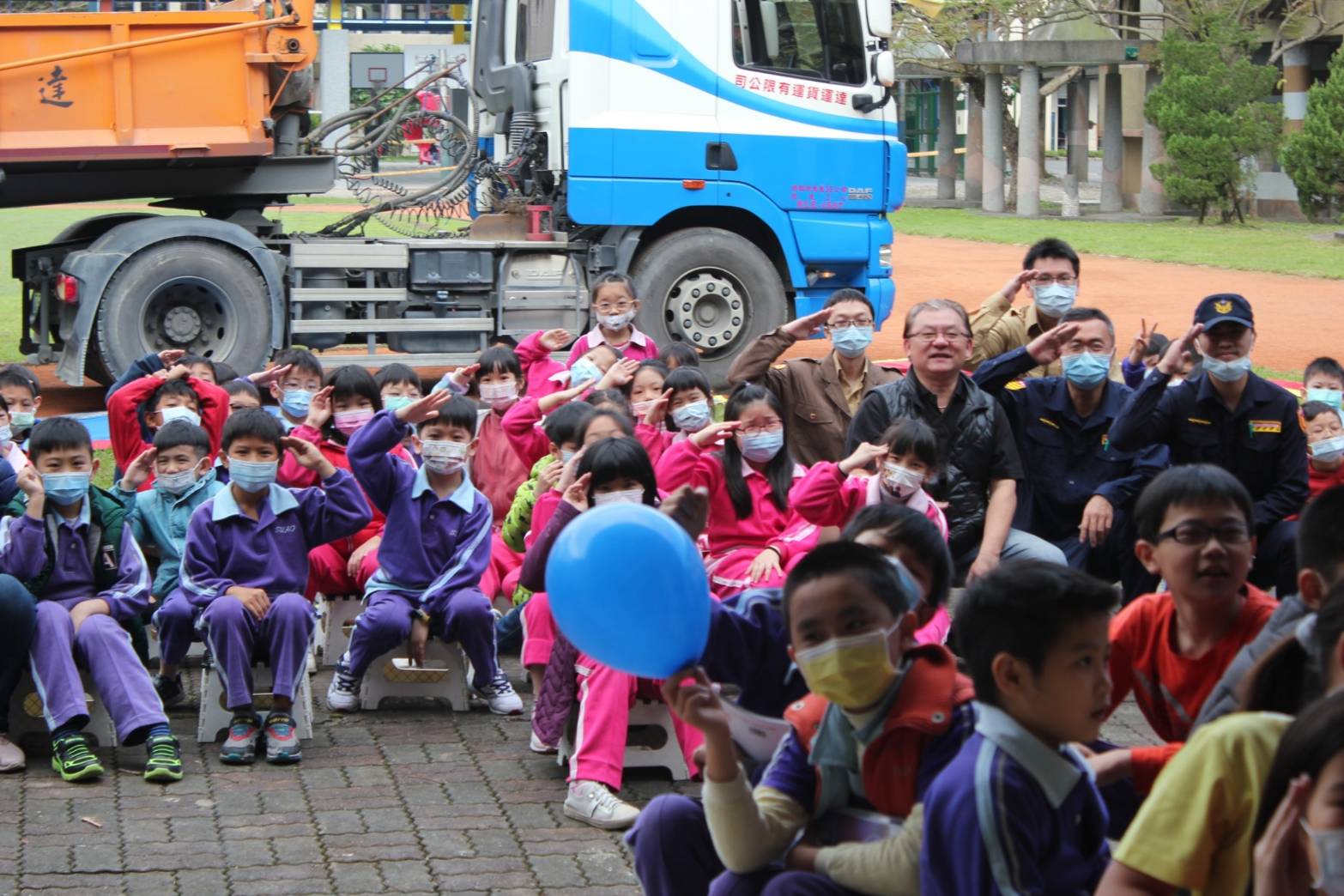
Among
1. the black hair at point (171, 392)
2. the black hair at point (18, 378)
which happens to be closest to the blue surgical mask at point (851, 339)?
the black hair at point (171, 392)

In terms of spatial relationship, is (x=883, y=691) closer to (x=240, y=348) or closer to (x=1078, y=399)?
(x=1078, y=399)

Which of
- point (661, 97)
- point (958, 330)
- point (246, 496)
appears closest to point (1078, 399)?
point (958, 330)

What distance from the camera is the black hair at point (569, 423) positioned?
6.19m

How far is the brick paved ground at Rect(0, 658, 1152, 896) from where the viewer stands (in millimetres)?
4852

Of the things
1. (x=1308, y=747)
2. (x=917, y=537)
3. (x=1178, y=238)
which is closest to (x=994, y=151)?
(x=1178, y=238)

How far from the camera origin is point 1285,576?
6.18 m

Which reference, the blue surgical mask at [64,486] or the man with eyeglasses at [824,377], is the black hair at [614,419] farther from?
the blue surgical mask at [64,486]

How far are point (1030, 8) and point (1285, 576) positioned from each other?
29542mm

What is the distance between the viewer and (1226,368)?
632 cm

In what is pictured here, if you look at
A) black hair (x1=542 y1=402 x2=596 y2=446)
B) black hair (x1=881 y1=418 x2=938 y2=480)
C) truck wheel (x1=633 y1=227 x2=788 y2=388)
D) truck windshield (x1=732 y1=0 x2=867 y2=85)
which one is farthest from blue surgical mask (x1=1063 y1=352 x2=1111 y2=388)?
truck windshield (x1=732 y1=0 x2=867 y2=85)

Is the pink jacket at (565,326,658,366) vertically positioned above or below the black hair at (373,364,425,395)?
above

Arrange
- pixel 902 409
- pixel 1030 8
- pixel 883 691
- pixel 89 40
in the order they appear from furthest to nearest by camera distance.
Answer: pixel 1030 8 < pixel 89 40 < pixel 902 409 < pixel 883 691

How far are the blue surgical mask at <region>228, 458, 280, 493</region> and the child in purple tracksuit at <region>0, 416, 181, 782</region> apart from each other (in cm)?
42

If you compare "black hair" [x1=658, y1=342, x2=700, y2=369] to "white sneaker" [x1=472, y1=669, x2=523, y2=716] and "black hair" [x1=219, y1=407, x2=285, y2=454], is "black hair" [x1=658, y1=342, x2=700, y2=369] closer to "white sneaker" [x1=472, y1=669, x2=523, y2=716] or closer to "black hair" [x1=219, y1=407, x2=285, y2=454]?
"white sneaker" [x1=472, y1=669, x2=523, y2=716]
